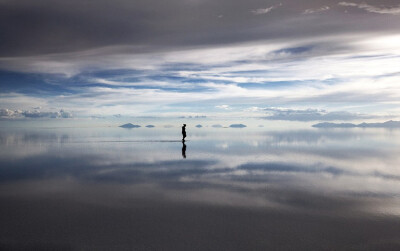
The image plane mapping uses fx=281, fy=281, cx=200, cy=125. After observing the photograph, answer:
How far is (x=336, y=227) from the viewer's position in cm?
1121

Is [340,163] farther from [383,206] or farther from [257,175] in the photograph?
[383,206]

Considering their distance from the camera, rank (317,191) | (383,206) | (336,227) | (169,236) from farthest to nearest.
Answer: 1. (317,191)
2. (383,206)
3. (336,227)
4. (169,236)

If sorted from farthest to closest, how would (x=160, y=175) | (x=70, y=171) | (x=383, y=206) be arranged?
(x=70, y=171), (x=160, y=175), (x=383, y=206)

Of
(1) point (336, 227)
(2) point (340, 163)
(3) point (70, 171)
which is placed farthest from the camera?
(2) point (340, 163)

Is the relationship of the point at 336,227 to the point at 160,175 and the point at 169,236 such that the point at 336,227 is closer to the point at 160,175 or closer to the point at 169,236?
the point at 169,236

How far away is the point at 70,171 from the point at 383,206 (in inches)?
862

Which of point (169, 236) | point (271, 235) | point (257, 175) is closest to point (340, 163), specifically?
point (257, 175)

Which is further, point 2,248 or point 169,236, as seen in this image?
point 169,236

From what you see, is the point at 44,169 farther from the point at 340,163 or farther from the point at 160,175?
the point at 340,163

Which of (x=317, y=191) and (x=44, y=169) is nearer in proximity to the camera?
(x=317, y=191)

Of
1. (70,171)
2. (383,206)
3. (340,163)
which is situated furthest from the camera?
(340,163)

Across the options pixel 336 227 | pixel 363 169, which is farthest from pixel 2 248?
pixel 363 169

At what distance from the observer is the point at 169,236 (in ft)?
34.0

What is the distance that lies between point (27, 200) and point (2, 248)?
5866 millimetres
